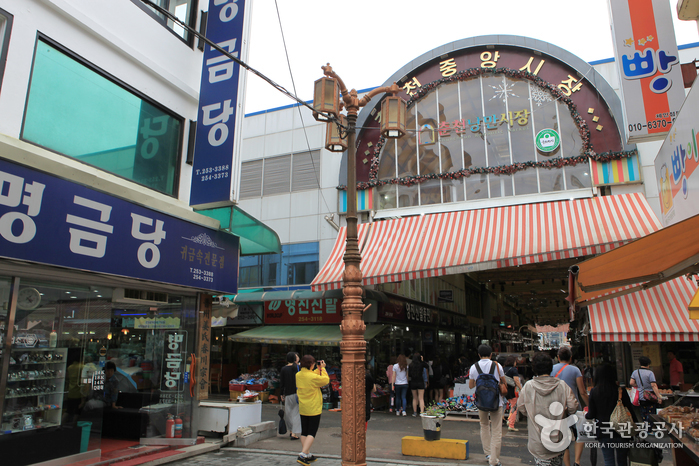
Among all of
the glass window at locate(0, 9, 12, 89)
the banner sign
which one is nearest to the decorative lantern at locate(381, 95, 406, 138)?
the banner sign

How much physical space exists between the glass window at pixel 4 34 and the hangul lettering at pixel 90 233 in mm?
2037

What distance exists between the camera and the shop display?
6.29 meters

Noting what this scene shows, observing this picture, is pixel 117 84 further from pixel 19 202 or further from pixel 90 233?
pixel 19 202

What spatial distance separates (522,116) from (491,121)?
1063mm

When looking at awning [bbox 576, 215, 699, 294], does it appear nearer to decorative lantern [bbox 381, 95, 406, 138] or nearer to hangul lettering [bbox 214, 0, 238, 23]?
decorative lantern [bbox 381, 95, 406, 138]

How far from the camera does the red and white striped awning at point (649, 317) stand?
348 inches

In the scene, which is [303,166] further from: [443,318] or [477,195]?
[443,318]

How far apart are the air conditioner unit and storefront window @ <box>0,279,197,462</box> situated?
0.08ft

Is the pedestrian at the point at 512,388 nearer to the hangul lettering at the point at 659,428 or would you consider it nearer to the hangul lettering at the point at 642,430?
the hangul lettering at the point at 659,428

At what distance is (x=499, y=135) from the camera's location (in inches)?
653

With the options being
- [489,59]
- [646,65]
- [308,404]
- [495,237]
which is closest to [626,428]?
[308,404]

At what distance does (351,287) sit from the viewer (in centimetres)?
664

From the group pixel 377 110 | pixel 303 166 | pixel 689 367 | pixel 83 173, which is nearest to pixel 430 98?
pixel 377 110

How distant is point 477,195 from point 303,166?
7.69m
